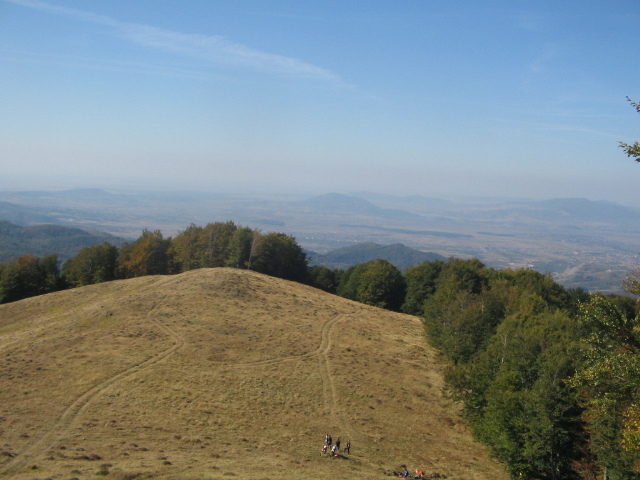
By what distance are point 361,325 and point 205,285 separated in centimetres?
1842

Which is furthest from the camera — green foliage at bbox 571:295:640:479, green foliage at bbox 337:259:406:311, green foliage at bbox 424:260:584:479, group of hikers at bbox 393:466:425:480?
green foliage at bbox 337:259:406:311

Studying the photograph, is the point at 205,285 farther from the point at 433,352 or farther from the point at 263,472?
the point at 263,472

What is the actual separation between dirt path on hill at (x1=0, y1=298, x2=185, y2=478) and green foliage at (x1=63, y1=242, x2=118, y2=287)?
34.1 metres

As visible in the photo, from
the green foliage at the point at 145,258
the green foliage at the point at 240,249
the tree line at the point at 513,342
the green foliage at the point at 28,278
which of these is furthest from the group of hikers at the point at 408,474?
the green foliage at the point at 28,278

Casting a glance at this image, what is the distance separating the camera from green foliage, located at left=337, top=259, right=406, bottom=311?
69.4 meters

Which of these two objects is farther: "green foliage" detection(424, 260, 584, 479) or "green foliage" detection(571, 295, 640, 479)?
"green foliage" detection(424, 260, 584, 479)

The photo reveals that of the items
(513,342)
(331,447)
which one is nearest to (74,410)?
(331,447)

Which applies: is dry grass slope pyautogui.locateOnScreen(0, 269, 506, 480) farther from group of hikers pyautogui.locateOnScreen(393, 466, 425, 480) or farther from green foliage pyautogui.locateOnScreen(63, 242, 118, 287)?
green foliage pyautogui.locateOnScreen(63, 242, 118, 287)

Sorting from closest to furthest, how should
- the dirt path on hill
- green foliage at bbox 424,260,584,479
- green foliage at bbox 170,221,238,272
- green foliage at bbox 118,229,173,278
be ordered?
the dirt path on hill → green foliage at bbox 424,260,584,479 → green foliage at bbox 118,229,173,278 → green foliage at bbox 170,221,238,272

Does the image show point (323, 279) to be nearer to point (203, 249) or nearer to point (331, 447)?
point (203, 249)

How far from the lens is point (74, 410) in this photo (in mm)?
23391

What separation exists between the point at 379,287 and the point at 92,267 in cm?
4511

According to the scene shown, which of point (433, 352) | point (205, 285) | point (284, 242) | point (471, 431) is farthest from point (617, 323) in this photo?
point (284, 242)

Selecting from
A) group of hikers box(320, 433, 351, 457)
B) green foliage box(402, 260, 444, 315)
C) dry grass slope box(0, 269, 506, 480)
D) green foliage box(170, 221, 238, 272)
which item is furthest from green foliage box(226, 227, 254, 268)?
group of hikers box(320, 433, 351, 457)
